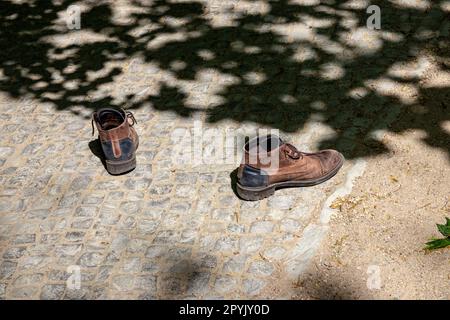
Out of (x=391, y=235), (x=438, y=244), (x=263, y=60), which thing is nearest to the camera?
(x=438, y=244)

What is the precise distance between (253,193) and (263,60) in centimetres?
226

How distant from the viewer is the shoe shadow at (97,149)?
597 cm

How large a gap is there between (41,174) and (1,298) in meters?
1.54

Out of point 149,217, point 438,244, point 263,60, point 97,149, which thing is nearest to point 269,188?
point 149,217

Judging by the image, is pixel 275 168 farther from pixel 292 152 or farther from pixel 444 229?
pixel 444 229

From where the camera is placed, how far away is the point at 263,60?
6.93 m

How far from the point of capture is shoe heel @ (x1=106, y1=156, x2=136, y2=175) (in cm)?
562

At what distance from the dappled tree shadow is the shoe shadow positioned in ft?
2.17

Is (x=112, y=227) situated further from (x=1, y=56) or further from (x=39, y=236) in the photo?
(x=1, y=56)

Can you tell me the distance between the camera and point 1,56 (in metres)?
7.90

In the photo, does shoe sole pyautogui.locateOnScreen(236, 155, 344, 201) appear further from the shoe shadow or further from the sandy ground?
the shoe shadow
